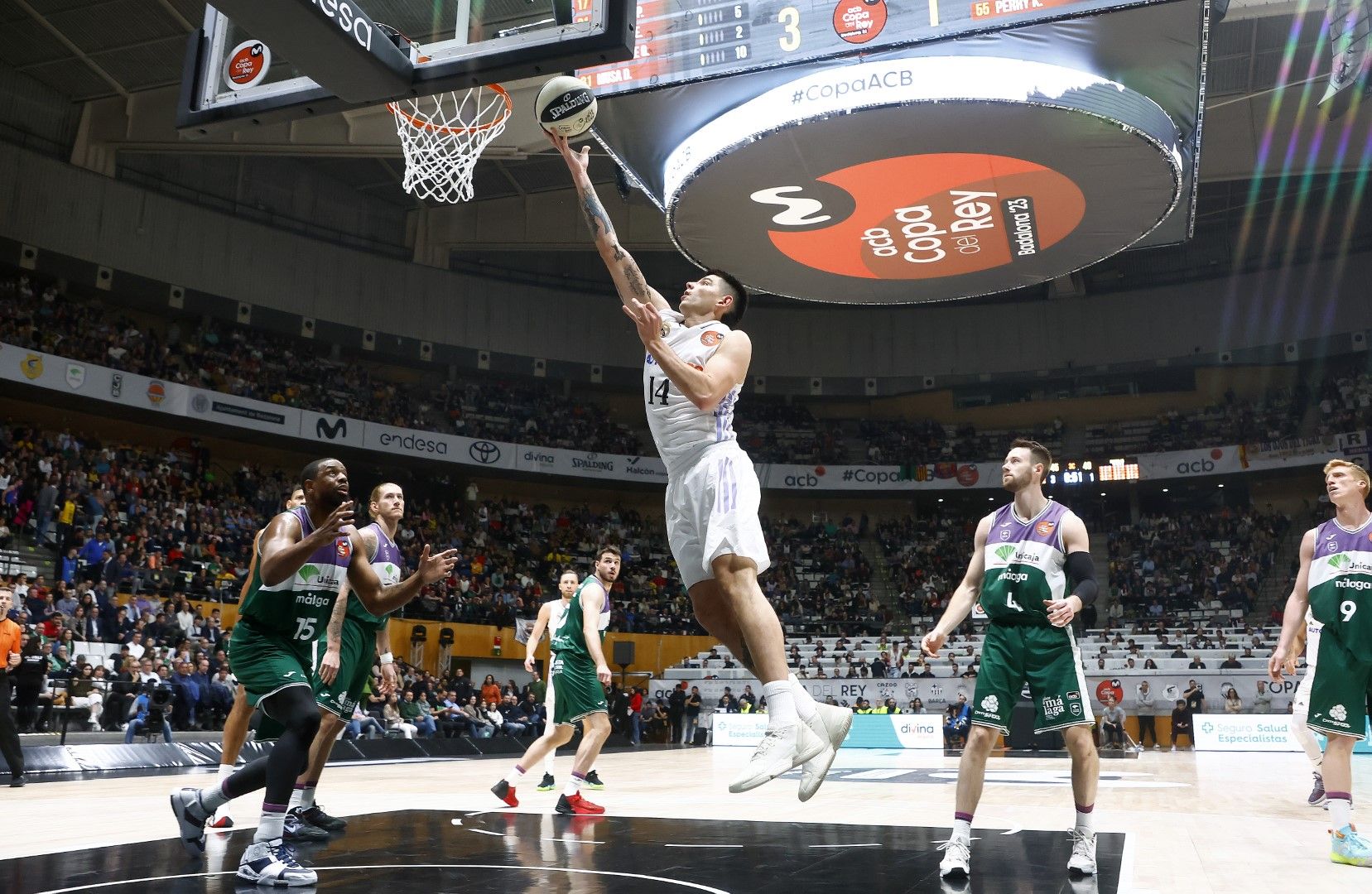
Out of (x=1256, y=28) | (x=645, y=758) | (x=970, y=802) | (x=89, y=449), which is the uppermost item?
(x=1256, y=28)

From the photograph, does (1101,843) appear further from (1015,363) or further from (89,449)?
(1015,363)

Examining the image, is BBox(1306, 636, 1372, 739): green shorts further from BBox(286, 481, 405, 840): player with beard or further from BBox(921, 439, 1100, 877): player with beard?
BBox(286, 481, 405, 840): player with beard

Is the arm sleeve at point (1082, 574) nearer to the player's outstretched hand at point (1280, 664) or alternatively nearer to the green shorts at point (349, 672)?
the player's outstretched hand at point (1280, 664)

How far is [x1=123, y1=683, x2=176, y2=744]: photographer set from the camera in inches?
560

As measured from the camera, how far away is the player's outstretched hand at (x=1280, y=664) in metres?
5.85

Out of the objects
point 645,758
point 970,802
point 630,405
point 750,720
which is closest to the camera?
point 970,802

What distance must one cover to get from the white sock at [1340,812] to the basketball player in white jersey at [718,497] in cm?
292

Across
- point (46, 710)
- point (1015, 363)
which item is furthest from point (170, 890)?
point (1015, 363)

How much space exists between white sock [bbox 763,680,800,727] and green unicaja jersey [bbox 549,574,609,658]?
4653 mm

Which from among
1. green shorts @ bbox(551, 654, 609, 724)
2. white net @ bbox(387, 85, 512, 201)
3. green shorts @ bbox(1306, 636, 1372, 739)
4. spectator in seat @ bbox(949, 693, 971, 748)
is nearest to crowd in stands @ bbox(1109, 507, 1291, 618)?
spectator in seat @ bbox(949, 693, 971, 748)

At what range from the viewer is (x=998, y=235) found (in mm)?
12953

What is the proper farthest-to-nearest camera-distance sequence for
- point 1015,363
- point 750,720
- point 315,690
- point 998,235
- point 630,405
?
point 630,405 < point 1015,363 < point 750,720 < point 998,235 < point 315,690

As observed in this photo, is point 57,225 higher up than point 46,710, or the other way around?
point 57,225

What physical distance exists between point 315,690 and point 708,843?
253cm
